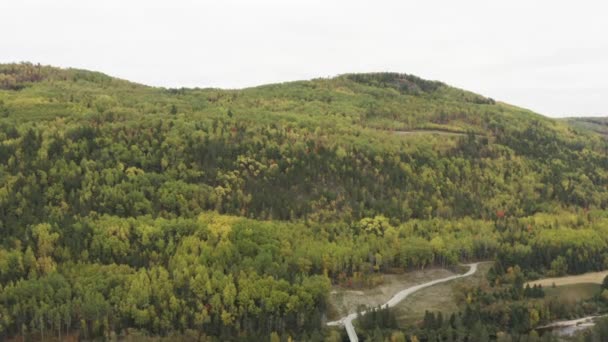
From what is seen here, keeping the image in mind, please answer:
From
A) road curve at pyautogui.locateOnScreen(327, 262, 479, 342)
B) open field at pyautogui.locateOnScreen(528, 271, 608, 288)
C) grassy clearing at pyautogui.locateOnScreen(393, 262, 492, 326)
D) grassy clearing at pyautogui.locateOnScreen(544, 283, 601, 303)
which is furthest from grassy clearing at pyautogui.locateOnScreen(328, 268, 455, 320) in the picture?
grassy clearing at pyautogui.locateOnScreen(544, 283, 601, 303)

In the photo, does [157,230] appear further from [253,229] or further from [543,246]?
[543,246]

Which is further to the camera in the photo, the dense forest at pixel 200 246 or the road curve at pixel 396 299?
the dense forest at pixel 200 246

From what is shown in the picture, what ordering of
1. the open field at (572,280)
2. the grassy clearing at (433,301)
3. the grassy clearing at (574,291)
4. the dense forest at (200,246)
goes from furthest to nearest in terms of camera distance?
the open field at (572,280)
the grassy clearing at (574,291)
the grassy clearing at (433,301)
the dense forest at (200,246)

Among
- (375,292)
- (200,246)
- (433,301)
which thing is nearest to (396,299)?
(375,292)

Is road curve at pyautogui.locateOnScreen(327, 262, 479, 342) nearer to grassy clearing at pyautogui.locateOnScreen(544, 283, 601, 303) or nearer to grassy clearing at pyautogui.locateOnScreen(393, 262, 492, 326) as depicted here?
grassy clearing at pyautogui.locateOnScreen(393, 262, 492, 326)

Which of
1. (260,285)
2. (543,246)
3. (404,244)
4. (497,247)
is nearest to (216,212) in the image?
(260,285)

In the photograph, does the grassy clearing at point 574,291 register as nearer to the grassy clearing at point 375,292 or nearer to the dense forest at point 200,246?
the dense forest at point 200,246

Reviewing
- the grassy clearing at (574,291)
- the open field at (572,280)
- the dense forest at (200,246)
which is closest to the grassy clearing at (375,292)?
the dense forest at (200,246)
